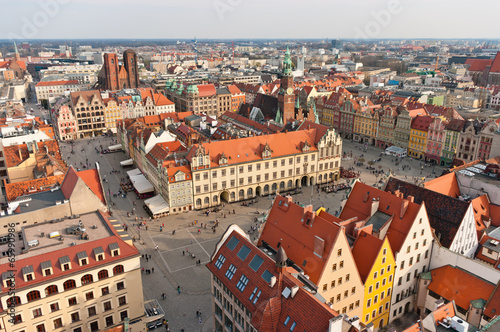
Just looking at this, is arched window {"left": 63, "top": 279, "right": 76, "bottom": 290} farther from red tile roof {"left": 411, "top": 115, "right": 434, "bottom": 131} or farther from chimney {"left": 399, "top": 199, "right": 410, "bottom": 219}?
red tile roof {"left": 411, "top": 115, "right": 434, "bottom": 131}

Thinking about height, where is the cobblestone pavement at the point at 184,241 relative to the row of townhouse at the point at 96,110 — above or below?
below

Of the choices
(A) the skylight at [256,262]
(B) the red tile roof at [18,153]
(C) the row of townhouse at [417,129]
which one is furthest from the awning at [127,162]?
(C) the row of townhouse at [417,129]

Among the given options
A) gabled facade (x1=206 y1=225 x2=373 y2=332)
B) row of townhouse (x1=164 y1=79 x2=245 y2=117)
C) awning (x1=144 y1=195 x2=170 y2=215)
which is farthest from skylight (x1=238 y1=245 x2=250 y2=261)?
row of townhouse (x1=164 y1=79 x2=245 y2=117)

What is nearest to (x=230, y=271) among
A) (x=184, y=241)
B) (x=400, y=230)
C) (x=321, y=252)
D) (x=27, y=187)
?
(x=321, y=252)

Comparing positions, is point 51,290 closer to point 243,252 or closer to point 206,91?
point 243,252

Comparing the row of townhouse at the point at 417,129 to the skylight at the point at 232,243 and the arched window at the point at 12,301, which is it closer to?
the skylight at the point at 232,243
